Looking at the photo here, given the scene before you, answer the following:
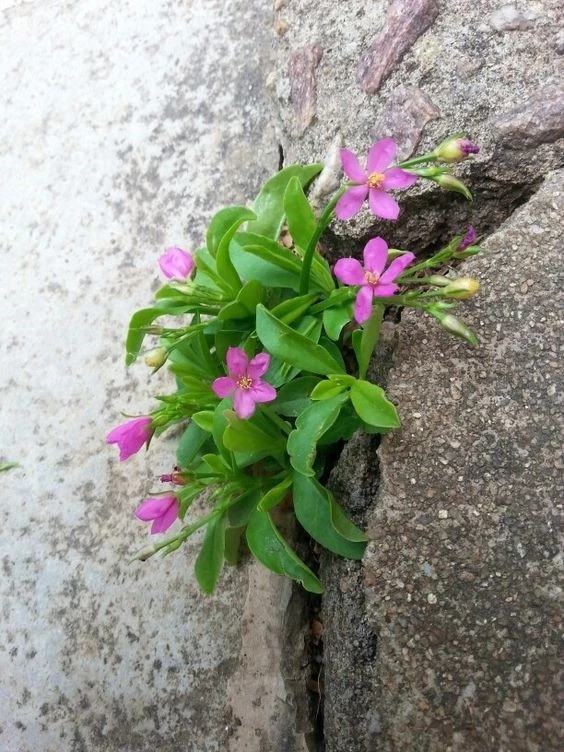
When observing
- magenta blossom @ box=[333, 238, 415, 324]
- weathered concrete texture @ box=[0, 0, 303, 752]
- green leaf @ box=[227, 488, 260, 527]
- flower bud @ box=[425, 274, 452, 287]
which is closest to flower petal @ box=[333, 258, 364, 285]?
magenta blossom @ box=[333, 238, 415, 324]

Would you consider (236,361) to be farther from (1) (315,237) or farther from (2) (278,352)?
(1) (315,237)

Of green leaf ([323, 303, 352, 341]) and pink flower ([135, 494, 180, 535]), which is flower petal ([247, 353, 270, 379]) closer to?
green leaf ([323, 303, 352, 341])

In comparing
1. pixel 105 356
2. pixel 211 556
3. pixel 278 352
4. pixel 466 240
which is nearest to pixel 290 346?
pixel 278 352

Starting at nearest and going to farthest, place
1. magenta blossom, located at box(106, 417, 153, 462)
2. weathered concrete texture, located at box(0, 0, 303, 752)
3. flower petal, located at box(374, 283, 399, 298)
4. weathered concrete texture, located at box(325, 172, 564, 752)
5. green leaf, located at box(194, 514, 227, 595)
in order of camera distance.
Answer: weathered concrete texture, located at box(325, 172, 564, 752) → flower petal, located at box(374, 283, 399, 298) → magenta blossom, located at box(106, 417, 153, 462) → green leaf, located at box(194, 514, 227, 595) → weathered concrete texture, located at box(0, 0, 303, 752)

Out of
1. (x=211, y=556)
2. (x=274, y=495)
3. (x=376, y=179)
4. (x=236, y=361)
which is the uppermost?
(x=376, y=179)

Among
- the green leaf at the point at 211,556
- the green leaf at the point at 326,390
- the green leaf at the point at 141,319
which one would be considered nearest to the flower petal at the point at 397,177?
the green leaf at the point at 326,390

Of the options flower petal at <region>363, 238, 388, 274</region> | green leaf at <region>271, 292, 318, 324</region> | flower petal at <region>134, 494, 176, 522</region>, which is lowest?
flower petal at <region>134, 494, 176, 522</region>
